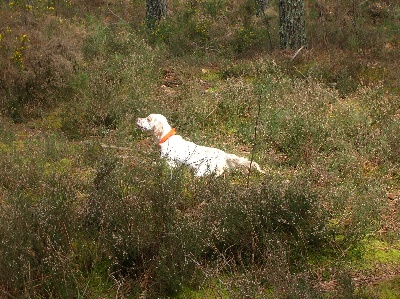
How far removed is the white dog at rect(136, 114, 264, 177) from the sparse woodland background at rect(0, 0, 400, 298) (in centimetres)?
18

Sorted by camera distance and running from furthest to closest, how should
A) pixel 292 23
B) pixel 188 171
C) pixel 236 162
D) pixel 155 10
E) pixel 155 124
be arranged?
pixel 155 10 → pixel 292 23 → pixel 155 124 → pixel 236 162 → pixel 188 171

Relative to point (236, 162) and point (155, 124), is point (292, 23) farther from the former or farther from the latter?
point (236, 162)

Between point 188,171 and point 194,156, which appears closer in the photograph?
point 188,171

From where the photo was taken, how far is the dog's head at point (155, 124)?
6.85m

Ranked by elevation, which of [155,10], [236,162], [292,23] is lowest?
[155,10]

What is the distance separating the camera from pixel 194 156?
19.7 feet

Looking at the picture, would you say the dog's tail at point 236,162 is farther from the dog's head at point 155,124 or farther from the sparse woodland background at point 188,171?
the dog's head at point 155,124

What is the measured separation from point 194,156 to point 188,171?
0.44 meters

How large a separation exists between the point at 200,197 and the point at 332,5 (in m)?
11.4

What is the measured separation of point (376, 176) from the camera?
579 centimetres

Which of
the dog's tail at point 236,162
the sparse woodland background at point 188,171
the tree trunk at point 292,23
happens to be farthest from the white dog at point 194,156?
the tree trunk at point 292,23

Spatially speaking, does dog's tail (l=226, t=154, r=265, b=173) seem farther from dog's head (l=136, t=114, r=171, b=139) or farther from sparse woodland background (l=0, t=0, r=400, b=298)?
dog's head (l=136, t=114, r=171, b=139)

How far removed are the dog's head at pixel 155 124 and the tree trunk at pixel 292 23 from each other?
15.3ft

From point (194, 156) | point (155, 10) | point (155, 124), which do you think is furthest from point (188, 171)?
point (155, 10)
